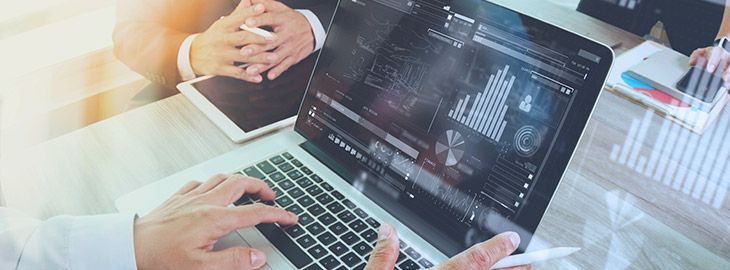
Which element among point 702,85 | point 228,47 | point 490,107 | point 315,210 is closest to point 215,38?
point 228,47

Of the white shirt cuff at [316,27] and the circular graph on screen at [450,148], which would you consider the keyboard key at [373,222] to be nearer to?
the circular graph on screen at [450,148]

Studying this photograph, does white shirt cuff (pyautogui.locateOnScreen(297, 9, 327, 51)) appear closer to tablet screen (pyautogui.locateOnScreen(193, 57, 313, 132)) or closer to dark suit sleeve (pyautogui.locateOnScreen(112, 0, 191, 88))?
tablet screen (pyautogui.locateOnScreen(193, 57, 313, 132))

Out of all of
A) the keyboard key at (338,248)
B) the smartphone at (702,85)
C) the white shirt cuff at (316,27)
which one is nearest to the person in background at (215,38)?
the white shirt cuff at (316,27)

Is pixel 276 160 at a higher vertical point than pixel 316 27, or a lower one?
lower

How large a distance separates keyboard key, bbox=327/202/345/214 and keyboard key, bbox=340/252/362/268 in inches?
2.7

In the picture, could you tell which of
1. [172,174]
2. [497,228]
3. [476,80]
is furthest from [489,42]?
[172,174]

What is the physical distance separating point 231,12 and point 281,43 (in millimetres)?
125

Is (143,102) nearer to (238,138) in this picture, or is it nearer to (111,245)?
(238,138)

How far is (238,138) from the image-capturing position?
75 cm

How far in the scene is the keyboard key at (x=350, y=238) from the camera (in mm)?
597

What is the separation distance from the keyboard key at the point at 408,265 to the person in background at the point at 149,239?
4cm

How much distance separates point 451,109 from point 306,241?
0.72 feet

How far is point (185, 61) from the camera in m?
0.99

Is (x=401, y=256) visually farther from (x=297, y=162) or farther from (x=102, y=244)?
(x=102, y=244)
